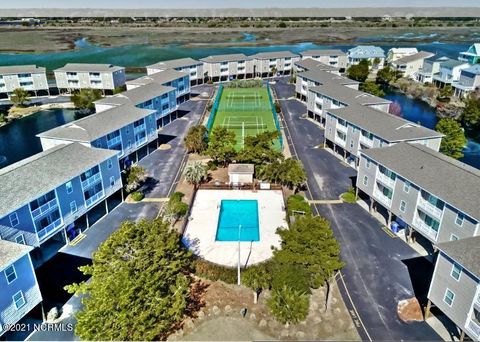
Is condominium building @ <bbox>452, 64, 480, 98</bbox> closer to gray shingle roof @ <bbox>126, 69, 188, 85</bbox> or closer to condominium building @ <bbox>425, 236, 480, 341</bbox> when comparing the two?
gray shingle roof @ <bbox>126, 69, 188, 85</bbox>

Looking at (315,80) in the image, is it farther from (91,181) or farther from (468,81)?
(91,181)

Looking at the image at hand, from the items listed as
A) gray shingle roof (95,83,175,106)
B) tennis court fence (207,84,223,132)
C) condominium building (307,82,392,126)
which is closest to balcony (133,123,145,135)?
gray shingle roof (95,83,175,106)

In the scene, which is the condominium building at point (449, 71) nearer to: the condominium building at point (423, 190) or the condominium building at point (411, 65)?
the condominium building at point (411, 65)

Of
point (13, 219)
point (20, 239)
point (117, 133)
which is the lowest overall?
point (20, 239)

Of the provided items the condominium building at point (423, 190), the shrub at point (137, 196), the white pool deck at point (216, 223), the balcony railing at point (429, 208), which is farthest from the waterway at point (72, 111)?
the white pool deck at point (216, 223)

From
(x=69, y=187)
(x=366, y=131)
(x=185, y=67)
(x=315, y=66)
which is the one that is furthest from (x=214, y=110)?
(x=69, y=187)
